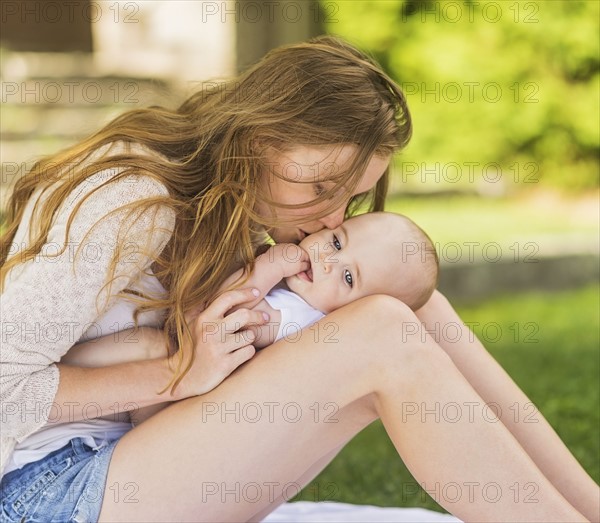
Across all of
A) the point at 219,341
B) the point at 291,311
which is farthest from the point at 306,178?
the point at 219,341

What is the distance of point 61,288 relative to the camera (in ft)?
5.60

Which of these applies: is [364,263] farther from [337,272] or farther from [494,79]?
[494,79]

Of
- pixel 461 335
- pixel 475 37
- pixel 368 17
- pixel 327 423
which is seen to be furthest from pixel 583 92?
pixel 327 423

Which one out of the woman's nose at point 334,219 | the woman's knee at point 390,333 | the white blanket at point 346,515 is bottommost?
the white blanket at point 346,515

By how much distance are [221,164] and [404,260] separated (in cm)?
44

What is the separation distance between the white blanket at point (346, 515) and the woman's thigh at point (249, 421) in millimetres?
652

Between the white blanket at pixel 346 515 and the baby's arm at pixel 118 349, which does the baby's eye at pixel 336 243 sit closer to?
the baby's arm at pixel 118 349

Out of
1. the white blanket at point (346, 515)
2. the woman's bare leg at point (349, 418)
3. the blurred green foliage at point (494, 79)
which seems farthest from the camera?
the blurred green foliage at point (494, 79)

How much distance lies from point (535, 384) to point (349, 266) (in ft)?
7.19

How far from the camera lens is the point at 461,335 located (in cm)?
212

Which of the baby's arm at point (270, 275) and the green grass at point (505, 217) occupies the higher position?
the baby's arm at point (270, 275)

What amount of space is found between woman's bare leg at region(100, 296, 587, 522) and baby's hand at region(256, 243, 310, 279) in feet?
0.86

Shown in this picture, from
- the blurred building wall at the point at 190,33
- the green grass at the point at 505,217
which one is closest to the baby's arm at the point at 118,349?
the green grass at the point at 505,217

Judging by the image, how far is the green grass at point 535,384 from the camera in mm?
2955
